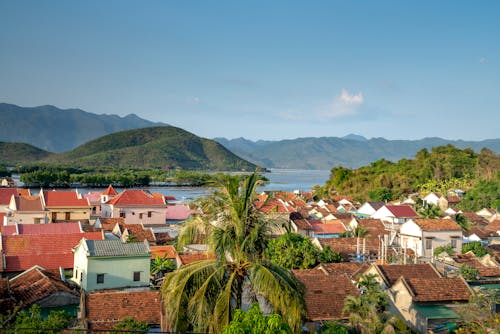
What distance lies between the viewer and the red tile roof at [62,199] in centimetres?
4172

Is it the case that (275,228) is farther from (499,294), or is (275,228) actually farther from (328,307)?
(499,294)

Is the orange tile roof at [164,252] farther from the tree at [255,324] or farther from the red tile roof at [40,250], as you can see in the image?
the tree at [255,324]

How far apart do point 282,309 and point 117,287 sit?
44.3 feet

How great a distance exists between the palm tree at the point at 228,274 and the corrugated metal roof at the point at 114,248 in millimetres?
11858

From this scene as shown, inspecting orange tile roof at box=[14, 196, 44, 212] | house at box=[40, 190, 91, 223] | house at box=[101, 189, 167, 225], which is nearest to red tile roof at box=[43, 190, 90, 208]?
house at box=[40, 190, 91, 223]

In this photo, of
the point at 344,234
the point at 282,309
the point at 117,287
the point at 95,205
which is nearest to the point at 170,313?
the point at 282,309

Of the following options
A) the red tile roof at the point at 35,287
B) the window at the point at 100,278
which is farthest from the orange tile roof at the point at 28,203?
the window at the point at 100,278

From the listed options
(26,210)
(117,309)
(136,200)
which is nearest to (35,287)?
(117,309)

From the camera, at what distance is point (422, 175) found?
3885 inches


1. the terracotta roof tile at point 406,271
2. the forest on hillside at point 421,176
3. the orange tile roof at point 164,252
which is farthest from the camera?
the forest on hillside at point 421,176

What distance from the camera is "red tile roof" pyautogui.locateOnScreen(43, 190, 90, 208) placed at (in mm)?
41719

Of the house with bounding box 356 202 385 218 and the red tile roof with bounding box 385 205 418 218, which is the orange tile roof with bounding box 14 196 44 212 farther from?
the house with bounding box 356 202 385 218

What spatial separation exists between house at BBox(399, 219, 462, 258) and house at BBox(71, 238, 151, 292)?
23.6 meters

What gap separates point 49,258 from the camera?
76.2ft
